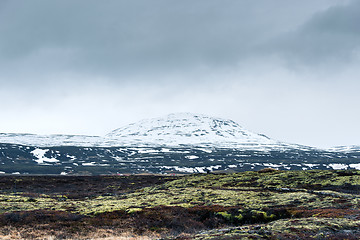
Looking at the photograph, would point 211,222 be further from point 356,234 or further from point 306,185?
point 306,185

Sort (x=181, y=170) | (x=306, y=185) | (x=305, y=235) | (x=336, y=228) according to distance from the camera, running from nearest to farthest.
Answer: (x=305, y=235)
(x=336, y=228)
(x=306, y=185)
(x=181, y=170)

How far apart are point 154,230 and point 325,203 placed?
15419 millimetres

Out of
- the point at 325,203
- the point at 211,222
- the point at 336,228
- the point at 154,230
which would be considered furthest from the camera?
the point at 325,203

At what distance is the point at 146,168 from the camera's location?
651 ft

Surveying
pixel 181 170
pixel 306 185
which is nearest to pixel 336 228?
pixel 306 185

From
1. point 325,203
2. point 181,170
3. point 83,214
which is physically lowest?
point 181,170

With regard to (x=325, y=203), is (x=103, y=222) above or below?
below

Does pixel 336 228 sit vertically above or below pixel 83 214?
above

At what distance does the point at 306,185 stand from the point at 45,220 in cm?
3572

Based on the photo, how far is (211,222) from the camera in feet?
72.1

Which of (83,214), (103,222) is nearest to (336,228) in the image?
Result: (103,222)

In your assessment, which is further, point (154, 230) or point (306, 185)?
point (306, 185)

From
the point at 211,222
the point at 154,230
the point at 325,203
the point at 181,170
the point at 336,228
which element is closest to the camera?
the point at 336,228

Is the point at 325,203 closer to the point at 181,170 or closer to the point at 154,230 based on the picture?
the point at 154,230
